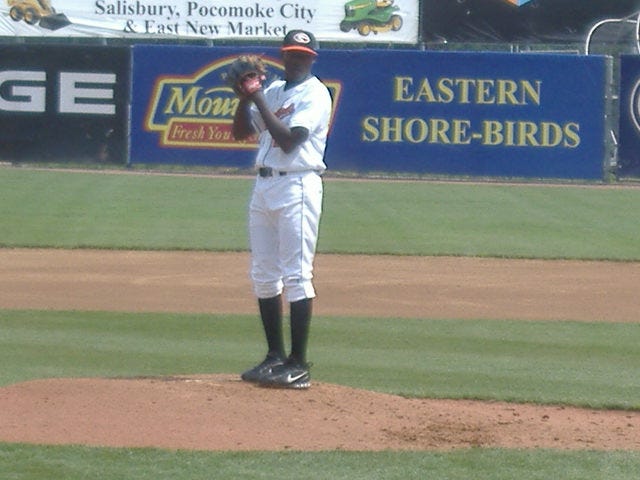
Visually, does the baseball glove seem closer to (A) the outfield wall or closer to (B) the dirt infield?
(B) the dirt infield

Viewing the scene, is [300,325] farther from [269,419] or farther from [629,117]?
[629,117]

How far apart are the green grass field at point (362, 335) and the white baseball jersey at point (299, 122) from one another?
1.55m

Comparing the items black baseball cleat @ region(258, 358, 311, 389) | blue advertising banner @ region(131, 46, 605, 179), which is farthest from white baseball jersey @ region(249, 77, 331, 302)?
blue advertising banner @ region(131, 46, 605, 179)

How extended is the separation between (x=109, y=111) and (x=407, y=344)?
14143 millimetres

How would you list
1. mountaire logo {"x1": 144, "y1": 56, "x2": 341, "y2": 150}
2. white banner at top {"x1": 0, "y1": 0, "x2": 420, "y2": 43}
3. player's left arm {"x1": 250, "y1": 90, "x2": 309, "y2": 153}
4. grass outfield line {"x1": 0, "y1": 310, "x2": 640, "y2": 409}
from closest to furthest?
1. player's left arm {"x1": 250, "y1": 90, "x2": 309, "y2": 153}
2. grass outfield line {"x1": 0, "y1": 310, "x2": 640, "y2": 409}
3. mountaire logo {"x1": 144, "y1": 56, "x2": 341, "y2": 150}
4. white banner at top {"x1": 0, "y1": 0, "x2": 420, "y2": 43}

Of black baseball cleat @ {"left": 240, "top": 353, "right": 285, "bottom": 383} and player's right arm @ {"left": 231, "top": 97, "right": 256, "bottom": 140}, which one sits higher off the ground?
player's right arm @ {"left": 231, "top": 97, "right": 256, "bottom": 140}

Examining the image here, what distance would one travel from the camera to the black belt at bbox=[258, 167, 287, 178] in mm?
6637

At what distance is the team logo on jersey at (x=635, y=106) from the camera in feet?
70.4

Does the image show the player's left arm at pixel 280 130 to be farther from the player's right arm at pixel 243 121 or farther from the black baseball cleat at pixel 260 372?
the black baseball cleat at pixel 260 372

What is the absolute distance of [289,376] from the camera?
6836mm

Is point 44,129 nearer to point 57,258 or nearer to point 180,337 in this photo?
point 57,258

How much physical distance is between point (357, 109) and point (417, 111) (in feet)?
3.25

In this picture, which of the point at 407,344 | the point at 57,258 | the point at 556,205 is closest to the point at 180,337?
the point at 407,344

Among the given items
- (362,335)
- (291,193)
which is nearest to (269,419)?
(291,193)
